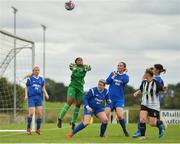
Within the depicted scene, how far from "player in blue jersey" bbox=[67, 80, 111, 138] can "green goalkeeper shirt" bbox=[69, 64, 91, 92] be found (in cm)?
118

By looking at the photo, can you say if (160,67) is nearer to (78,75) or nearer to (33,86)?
(78,75)

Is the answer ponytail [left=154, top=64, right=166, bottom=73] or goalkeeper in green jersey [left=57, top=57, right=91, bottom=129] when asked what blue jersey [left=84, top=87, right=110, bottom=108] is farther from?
ponytail [left=154, top=64, right=166, bottom=73]

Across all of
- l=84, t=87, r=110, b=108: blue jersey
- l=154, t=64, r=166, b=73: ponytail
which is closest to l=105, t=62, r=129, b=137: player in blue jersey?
l=84, t=87, r=110, b=108: blue jersey

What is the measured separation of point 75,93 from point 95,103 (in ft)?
5.46

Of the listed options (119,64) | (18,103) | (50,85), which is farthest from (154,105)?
(50,85)

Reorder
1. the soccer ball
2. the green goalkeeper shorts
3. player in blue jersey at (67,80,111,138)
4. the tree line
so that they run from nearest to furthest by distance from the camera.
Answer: player in blue jersey at (67,80,111,138) < the green goalkeeper shorts < the soccer ball < the tree line

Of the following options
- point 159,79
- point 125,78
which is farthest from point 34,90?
point 159,79

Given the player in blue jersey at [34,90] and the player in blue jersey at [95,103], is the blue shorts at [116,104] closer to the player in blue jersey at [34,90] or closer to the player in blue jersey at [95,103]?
the player in blue jersey at [95,103]

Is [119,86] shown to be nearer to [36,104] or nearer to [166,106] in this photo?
[36,104]

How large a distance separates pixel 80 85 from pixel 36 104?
68.7 inches

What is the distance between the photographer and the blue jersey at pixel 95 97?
20.6 metres

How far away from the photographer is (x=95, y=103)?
818 inches

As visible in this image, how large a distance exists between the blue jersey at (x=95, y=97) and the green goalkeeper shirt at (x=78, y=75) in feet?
3.81

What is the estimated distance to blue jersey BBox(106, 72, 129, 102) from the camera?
Result: 71.6ft
